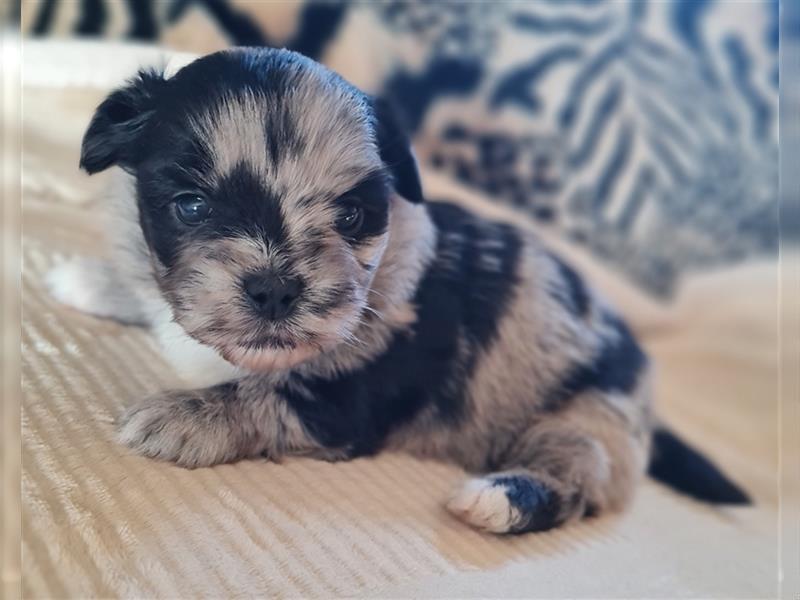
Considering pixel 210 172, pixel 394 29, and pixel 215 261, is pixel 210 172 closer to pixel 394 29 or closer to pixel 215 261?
pixel 215 261

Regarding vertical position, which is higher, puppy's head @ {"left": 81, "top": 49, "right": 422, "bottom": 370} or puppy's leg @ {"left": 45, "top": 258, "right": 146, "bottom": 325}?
puppy's head @ {"left": 81, "top": 49, "right": 422, "bottom": 370}

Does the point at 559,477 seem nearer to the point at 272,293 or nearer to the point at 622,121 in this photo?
the point at 272,293

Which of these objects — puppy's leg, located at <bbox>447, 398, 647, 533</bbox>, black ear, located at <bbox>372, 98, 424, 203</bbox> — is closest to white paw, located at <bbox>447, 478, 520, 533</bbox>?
puppy's leg, located at <bbox>447, 398, 647, 533</bbox>

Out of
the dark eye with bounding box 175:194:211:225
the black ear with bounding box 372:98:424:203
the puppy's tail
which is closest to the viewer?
the dark eye with bounding box 175:194:211:225

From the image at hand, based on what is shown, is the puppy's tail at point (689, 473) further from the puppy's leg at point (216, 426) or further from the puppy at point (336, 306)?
the puppy's leg at point (216, 426)

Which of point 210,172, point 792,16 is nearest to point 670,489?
point 792,16

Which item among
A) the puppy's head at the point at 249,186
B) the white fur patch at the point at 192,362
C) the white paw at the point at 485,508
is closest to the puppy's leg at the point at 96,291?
the white fur patch at the point at 192,362

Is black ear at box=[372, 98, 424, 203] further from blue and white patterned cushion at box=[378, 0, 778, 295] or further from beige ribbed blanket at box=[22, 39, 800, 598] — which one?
blue and white patterned cushion at box=[378, 0, 778, 295]
